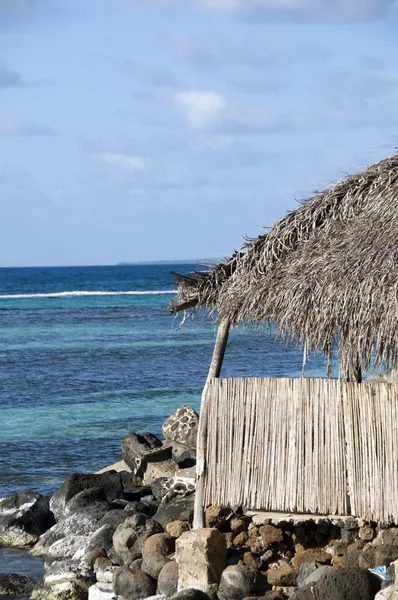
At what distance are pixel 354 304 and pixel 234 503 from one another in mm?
2036

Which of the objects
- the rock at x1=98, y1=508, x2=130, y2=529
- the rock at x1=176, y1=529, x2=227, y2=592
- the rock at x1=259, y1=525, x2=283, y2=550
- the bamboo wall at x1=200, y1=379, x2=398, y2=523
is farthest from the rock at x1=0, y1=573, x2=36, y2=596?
the rock at x1=259, y1=525, x2=283, y2=550

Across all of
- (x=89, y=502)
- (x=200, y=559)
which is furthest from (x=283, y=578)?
(x=89, y=502)

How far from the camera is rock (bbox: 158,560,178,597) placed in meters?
8.16

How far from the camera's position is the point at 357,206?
28.4 ft

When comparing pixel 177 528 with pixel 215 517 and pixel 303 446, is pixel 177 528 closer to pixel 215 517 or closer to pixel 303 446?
pixel 215 517

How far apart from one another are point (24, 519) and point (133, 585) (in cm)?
303

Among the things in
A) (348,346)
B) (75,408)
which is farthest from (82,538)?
(75,408)

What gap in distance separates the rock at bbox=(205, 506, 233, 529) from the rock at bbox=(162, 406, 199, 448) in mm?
5510

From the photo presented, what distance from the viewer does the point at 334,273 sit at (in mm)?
8055

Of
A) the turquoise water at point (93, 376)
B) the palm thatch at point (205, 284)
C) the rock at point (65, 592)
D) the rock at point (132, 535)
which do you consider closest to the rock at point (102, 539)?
the rock at point (132, 535)

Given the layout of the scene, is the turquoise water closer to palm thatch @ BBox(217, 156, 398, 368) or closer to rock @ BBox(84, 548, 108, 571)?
palm thatch @ BBox(217, 156, 398, 368)

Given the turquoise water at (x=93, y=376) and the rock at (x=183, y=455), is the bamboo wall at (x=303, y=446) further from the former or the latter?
the rock at (x=183, y=455)

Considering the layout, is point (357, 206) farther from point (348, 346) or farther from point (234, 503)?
point (234, 503)

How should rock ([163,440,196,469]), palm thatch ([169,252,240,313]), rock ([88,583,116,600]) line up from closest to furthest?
rock ([88,583,116,600]) → palm thatch ([169,252,240,313]) → rock ([163,440,196,469])
